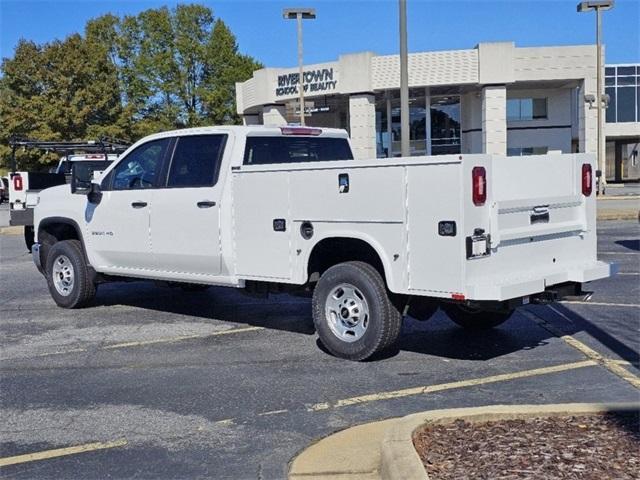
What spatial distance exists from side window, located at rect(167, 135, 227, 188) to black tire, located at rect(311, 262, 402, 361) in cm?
180

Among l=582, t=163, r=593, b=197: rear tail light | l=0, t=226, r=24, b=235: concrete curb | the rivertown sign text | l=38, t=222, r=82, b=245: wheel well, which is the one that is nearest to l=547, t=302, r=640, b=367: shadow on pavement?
l=582, t=163, r=593, b=197: rear tail light

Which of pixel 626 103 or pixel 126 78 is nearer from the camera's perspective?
pixel 626 103

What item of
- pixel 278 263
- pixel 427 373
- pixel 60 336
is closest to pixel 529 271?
pixel 427 373

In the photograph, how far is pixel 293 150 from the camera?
8.84 m

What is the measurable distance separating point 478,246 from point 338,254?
5.33 feet

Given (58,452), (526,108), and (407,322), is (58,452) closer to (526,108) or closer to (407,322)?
(407,322)

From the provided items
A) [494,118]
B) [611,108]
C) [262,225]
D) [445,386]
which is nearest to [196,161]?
[262,225]

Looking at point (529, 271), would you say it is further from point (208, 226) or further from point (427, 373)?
point (208, 226)

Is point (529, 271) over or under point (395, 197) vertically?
under

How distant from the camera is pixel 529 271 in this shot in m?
6.74

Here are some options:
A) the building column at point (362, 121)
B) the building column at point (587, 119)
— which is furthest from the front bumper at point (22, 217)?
the building column at point (587, 119)

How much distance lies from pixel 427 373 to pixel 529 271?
121 cm

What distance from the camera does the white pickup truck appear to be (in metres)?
6.27

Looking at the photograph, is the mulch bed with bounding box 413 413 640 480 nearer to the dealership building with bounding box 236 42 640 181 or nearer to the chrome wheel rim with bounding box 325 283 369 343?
the chrome wheel rim with bounding box 325 283 369 343
